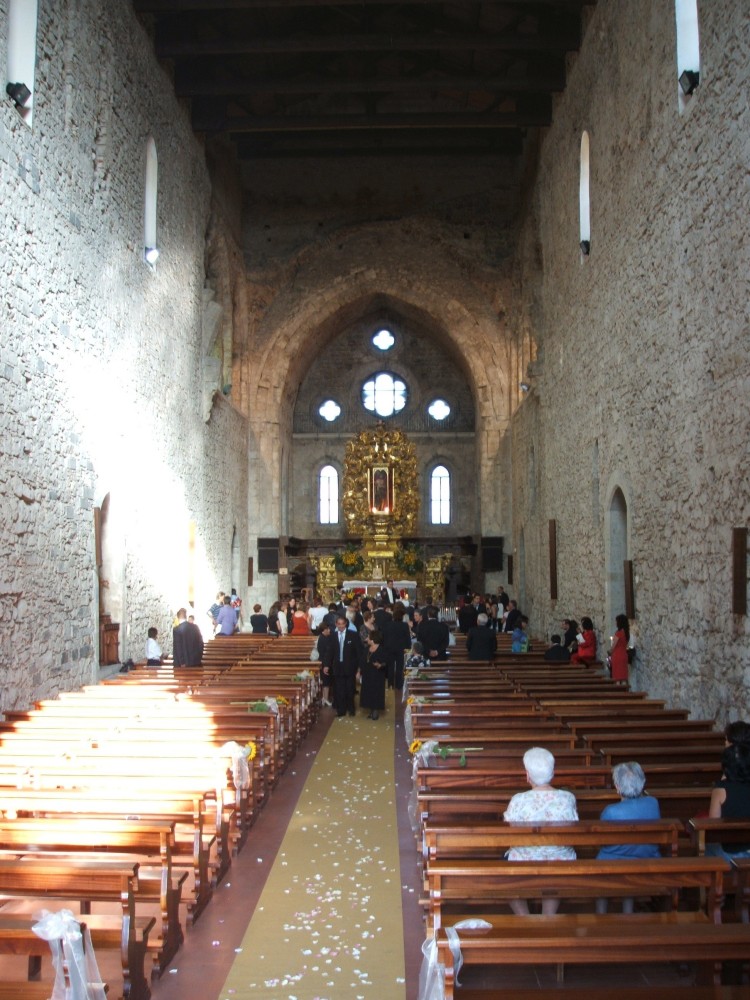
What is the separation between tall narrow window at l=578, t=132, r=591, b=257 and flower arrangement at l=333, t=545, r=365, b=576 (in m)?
14.5

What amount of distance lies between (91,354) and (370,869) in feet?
29.9

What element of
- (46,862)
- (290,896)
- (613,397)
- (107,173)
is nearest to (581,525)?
(613,397)

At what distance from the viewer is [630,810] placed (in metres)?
5.35

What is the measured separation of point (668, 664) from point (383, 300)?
20.0 metres

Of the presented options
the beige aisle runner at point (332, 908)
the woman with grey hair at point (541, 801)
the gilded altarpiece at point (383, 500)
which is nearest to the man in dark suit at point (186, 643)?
the beige aisle runner at point (332, 908)

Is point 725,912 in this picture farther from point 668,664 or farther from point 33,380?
point 33,380

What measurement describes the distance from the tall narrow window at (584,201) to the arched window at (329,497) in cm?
1777

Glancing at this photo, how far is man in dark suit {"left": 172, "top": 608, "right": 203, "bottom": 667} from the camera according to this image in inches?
513

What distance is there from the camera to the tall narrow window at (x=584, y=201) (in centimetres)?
1628

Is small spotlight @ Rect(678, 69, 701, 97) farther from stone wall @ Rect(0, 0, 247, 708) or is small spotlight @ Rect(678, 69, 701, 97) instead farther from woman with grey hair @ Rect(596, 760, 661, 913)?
woman with grey hair @ Rect(596, 760, 661, 913)

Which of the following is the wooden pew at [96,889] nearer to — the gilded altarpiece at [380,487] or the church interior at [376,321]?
the church interior at [376,321]

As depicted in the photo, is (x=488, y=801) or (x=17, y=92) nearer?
(x=488, y=801)

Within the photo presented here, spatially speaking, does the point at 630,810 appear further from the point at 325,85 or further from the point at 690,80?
the point at 325,85

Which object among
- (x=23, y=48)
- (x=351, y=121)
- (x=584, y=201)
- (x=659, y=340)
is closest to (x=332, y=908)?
(x=659, y=340)
